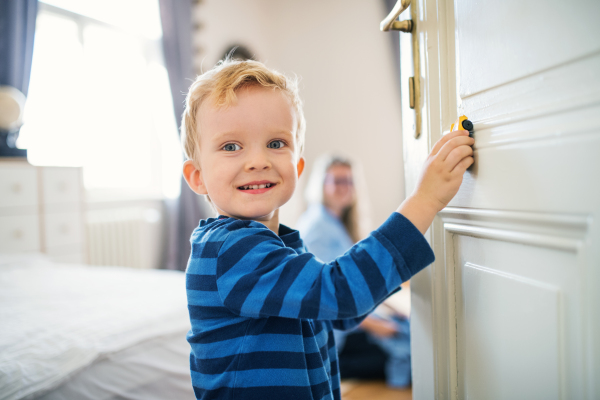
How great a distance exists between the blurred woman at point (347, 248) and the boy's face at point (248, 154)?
1135 mm

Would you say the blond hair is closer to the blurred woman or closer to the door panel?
the door panel

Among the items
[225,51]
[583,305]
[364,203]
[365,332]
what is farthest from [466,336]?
[225,51]

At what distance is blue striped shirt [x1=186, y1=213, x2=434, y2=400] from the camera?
57 cm

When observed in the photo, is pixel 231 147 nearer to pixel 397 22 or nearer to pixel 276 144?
pixel 276 144

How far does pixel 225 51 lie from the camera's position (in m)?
3.90

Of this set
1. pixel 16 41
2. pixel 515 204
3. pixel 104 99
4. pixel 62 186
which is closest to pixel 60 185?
pixel 62 186

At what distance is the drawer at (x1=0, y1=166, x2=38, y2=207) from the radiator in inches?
27.6

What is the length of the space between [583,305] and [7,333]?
3.68ft

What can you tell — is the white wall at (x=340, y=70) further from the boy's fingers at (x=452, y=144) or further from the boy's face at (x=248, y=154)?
the boy's fingers at (x=452, y=144)

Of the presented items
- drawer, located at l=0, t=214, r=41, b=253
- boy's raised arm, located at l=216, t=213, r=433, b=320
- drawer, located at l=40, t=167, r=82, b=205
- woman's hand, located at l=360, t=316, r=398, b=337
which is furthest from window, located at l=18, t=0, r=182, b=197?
boy's raised arm, located at l=216, t=213, r=433, b=320

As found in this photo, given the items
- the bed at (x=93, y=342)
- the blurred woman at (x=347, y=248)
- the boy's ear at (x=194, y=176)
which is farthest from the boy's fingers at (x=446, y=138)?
the blurred woman at (x=347, y=248)

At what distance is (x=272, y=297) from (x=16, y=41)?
105 inches

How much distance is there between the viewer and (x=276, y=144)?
0.75m

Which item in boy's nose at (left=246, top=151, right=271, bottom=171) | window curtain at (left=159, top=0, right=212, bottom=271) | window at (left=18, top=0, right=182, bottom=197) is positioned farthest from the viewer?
window curtain at (left=159, top=0, right=212, bottom=271)
